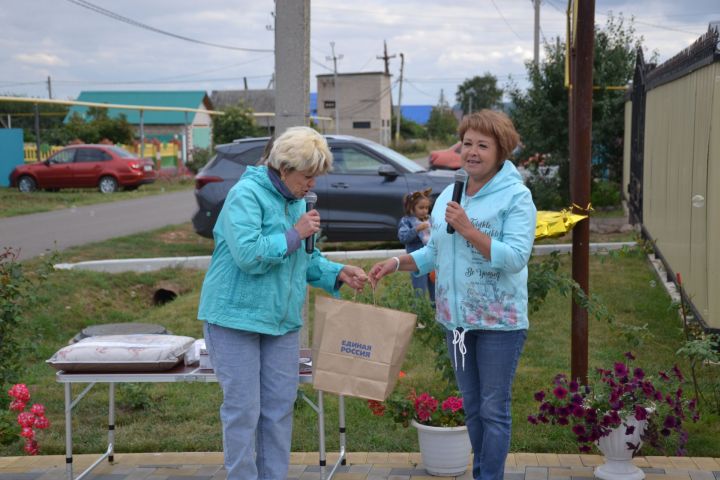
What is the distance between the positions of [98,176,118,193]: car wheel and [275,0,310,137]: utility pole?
892 inches

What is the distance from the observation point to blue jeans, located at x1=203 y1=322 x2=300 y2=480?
413 centimetres

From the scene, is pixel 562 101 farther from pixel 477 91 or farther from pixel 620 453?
pixel 477 91

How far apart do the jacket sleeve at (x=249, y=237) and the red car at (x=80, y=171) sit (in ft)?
80.9

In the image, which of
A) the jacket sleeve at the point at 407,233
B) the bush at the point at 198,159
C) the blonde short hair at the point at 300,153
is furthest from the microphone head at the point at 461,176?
the bush at the point at 198,159

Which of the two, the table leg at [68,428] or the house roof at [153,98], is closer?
the table leg at [68,428]

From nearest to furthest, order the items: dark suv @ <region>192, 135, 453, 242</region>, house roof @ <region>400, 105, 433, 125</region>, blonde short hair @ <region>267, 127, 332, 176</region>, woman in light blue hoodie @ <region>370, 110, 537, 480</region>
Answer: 1. woman in light blue hoodie @ <region>370, 110, 537, 480</region>
2. blonde short hair @ <region>267, 127, 332, 176</region>
3. dark suv @ <region>192, 135, 453, 242</region>
4. house roof @ <region>400, 105, 433, 125</region>

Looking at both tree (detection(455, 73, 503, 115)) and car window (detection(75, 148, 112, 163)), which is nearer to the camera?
car window (detection(75, 148, 112, 163))

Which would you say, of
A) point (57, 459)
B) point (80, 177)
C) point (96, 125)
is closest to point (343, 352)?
point (57, 459)

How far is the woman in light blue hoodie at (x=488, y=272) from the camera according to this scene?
12.9ft

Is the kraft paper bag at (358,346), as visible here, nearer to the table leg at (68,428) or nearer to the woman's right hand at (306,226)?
the woman's right hand at (306,226)

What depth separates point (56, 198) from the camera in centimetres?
2534

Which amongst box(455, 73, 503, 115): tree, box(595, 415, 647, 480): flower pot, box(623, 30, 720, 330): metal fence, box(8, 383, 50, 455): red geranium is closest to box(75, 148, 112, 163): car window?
box(623, 30, 720, 330): metal fence

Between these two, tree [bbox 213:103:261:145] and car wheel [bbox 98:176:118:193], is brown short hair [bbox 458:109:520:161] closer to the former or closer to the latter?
car wheel [bbox 98:176:118:193]

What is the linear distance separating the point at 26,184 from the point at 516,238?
86.1 feet
